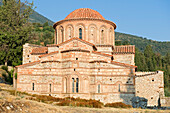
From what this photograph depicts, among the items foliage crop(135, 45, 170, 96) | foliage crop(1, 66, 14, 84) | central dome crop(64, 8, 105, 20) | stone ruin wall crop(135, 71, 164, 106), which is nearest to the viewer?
stone ruin wall crop(135, 71, 164, 106)

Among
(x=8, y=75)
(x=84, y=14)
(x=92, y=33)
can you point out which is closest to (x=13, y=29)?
(x=8, y=75)

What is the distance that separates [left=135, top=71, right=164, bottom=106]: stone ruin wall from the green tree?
17.5m

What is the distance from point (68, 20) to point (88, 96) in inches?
405

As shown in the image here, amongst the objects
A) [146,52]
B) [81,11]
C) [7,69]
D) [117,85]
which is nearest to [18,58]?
[7,69]

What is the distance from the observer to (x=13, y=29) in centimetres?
3753

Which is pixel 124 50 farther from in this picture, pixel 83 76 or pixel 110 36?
pixel 83 76

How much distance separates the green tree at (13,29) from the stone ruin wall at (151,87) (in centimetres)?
1749

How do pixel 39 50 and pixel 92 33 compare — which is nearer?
pixel 92 33

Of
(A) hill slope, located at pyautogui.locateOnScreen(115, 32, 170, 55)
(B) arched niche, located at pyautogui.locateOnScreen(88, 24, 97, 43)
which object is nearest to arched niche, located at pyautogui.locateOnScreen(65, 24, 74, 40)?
(B) arched niche, located at pyautogui.locateOnScreen(88, 24, 97, 43)

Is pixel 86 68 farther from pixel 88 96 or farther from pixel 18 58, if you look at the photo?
pixel 18 58

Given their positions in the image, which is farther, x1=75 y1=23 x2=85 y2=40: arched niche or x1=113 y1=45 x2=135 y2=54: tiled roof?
x1=113 y1=45 x2=135 y2=54: tiled roof

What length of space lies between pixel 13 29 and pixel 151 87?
74.2ft

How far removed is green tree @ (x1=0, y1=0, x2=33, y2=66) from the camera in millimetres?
34750

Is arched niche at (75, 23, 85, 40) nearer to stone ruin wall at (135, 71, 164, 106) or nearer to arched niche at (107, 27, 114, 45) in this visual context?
arched niche at (107, 27, 114, 45)
